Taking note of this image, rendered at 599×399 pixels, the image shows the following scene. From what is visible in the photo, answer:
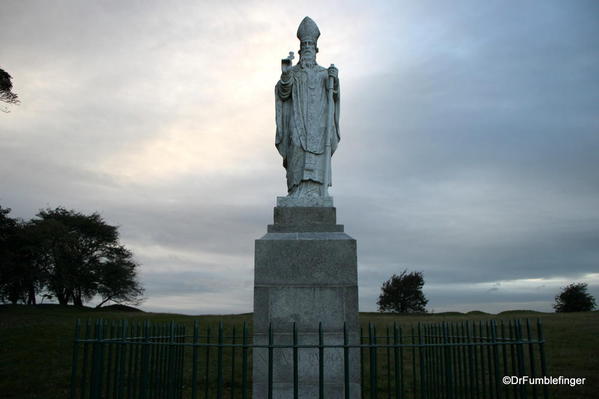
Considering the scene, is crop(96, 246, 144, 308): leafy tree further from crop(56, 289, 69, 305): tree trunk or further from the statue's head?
the statue's head

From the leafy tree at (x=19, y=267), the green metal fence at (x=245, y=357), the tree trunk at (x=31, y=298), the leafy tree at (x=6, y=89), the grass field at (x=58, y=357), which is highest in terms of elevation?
the leafy tree at (x=6, y=89)

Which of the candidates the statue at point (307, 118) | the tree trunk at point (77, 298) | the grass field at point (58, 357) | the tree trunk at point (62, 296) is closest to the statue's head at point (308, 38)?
the statue at point (307, 118)

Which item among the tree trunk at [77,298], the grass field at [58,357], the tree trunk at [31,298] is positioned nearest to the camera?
the grass field at [58,357]

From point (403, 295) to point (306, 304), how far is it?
39.7 meters

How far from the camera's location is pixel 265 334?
8.16 metres

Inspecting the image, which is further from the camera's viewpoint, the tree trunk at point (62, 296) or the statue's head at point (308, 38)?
the tree trunk at point (62, 296)

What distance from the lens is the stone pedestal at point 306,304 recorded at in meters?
7.97

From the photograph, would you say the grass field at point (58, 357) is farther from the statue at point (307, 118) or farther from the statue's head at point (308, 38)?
the statue's head at point (308, 38)

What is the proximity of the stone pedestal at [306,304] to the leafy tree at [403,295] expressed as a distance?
1532 inches

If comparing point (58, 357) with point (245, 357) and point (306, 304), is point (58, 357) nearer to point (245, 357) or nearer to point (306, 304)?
point (306, 304)

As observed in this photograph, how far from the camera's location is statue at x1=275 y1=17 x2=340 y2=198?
9.54 meters

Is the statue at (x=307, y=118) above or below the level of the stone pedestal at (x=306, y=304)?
above

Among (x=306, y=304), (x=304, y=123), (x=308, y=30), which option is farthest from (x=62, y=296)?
(x=306, y=304)

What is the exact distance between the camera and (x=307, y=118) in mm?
9656
